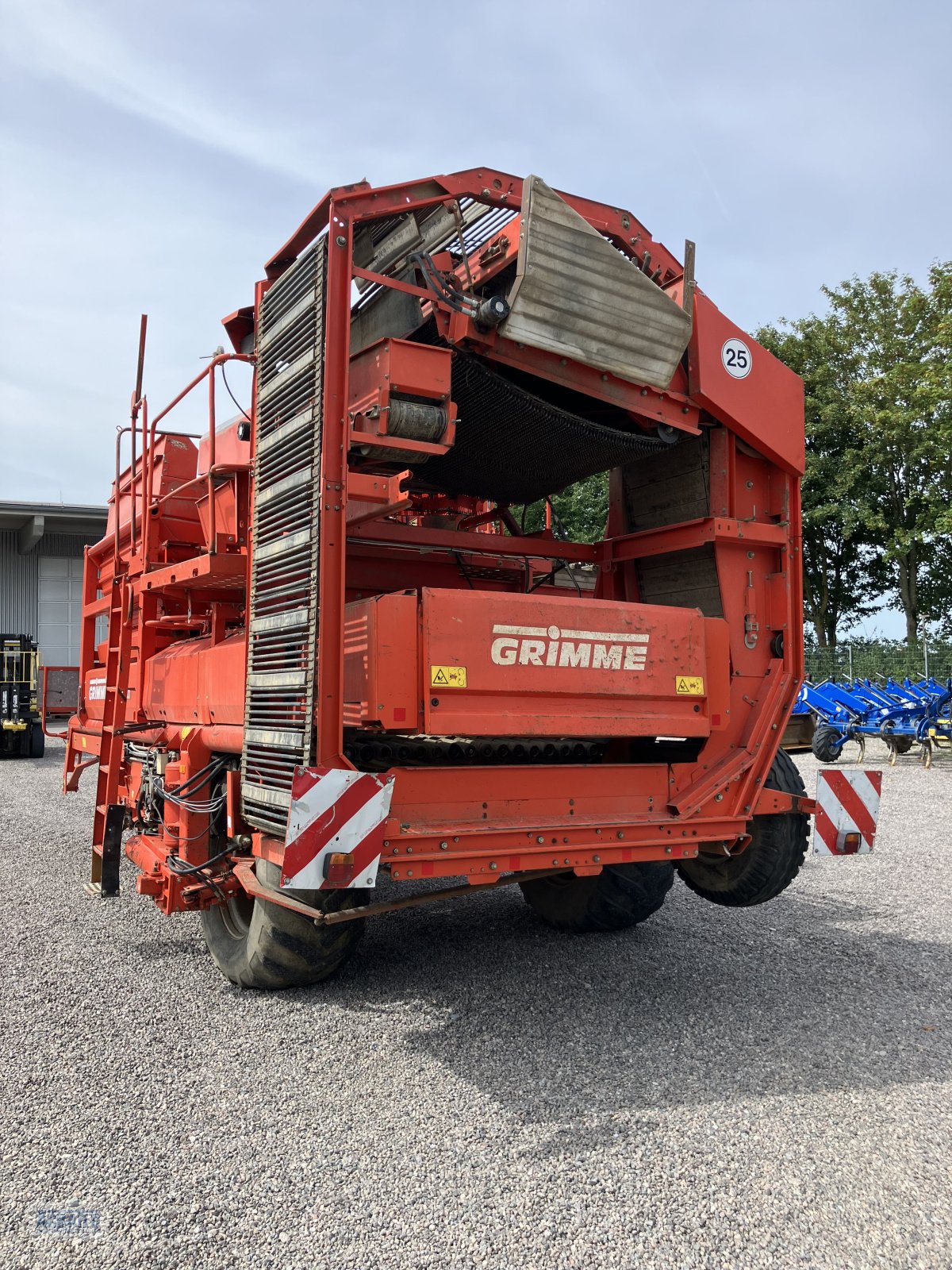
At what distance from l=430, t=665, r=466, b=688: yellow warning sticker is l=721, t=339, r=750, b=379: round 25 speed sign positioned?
2.08m

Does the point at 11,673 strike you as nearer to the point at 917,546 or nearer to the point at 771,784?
the point at 771,784

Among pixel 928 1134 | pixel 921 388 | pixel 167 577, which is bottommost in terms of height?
pixel 928 1134

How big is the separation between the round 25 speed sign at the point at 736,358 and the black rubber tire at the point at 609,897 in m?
2.65

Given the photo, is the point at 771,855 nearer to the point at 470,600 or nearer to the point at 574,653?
the point at 574,653

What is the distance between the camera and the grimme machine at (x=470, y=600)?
3.60 metres

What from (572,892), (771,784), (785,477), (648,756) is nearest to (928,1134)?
(771,784)

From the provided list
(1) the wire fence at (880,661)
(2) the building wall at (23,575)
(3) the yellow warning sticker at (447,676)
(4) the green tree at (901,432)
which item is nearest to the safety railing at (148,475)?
(3) the yellow warning sticker at (447,676)

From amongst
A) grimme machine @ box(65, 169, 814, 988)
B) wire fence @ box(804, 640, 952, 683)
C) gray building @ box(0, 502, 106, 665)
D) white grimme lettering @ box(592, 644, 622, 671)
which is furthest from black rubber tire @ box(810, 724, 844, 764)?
gray building @ box(0, 502, 106, 665)

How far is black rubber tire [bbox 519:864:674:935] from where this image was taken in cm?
528

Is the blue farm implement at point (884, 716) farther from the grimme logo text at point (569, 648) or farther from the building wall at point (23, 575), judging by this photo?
the building wall at point (23, 575)

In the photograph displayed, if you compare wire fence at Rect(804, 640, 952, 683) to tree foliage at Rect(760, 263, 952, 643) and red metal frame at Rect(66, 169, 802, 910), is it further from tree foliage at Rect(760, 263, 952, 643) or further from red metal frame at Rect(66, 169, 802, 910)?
red metal frame at Rect(66, 169, 802, 910)

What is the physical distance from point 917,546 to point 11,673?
21.6 meters

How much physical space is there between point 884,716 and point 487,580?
12.0 metres

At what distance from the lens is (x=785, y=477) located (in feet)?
15.7
